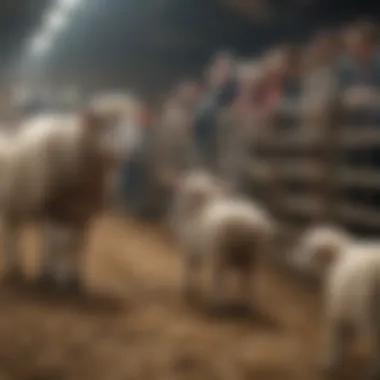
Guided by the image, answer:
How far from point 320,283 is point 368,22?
42 cm

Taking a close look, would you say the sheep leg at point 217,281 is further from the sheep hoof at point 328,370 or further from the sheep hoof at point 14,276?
the sheep hoof at point 14,276

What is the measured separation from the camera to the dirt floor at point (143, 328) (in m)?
1.04

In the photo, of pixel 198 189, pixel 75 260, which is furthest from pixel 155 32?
pixel 75 260

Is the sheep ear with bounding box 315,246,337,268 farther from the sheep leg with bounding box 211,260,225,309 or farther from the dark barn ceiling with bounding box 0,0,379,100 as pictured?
the dark barn ceiling with bounding box 0,0,379,100

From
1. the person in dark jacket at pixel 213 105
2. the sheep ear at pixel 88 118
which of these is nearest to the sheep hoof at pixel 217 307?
the person in dark jacket at pixel 213 105

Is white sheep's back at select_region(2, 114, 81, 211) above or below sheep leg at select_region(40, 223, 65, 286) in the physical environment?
above

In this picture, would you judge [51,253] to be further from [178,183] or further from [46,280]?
[178,183]

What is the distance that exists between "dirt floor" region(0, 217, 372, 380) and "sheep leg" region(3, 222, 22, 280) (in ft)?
0.05

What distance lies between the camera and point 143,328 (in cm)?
108

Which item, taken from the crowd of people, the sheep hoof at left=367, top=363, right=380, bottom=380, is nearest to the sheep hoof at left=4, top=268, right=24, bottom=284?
the crowd of people

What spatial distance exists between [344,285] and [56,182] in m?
0.46

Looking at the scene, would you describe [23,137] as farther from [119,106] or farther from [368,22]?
[368,22]

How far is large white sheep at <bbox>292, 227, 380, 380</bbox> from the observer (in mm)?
1048

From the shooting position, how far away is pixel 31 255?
1.09 meters
